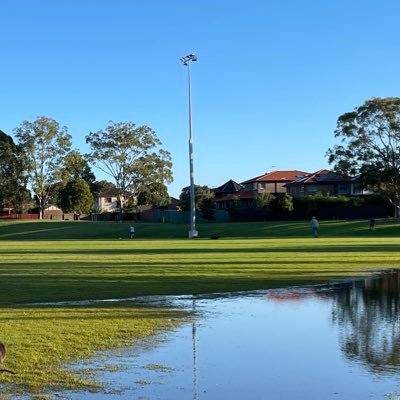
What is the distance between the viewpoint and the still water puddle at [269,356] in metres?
6.93

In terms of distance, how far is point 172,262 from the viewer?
24578mm

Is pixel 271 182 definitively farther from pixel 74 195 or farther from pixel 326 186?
pixel 74 195

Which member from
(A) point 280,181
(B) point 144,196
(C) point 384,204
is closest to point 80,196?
(B) point 144,196

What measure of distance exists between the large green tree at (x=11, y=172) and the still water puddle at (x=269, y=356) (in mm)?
85031

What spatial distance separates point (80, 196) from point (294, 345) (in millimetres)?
89442

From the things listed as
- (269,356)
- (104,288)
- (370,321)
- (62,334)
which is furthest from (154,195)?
(269,356)

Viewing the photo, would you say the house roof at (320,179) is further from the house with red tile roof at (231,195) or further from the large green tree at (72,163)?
the large green tree at (72,163)

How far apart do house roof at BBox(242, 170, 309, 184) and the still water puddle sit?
336ft

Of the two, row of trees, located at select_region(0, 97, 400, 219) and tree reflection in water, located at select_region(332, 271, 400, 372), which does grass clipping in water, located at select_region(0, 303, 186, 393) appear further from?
row of trees, located at select_region(0, 97, 400, 219)

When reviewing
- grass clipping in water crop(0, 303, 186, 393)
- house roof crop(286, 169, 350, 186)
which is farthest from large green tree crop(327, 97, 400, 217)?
grass clipping in water crop(0, 303, 186, 393)

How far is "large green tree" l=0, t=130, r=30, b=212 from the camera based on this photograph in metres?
92.8

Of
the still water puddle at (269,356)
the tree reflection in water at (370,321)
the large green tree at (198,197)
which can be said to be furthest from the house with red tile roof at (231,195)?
the still water puddle at (269,356)

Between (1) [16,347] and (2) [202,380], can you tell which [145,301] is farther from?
(2) [202,380]

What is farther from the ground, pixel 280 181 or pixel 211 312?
pixel 280 181
